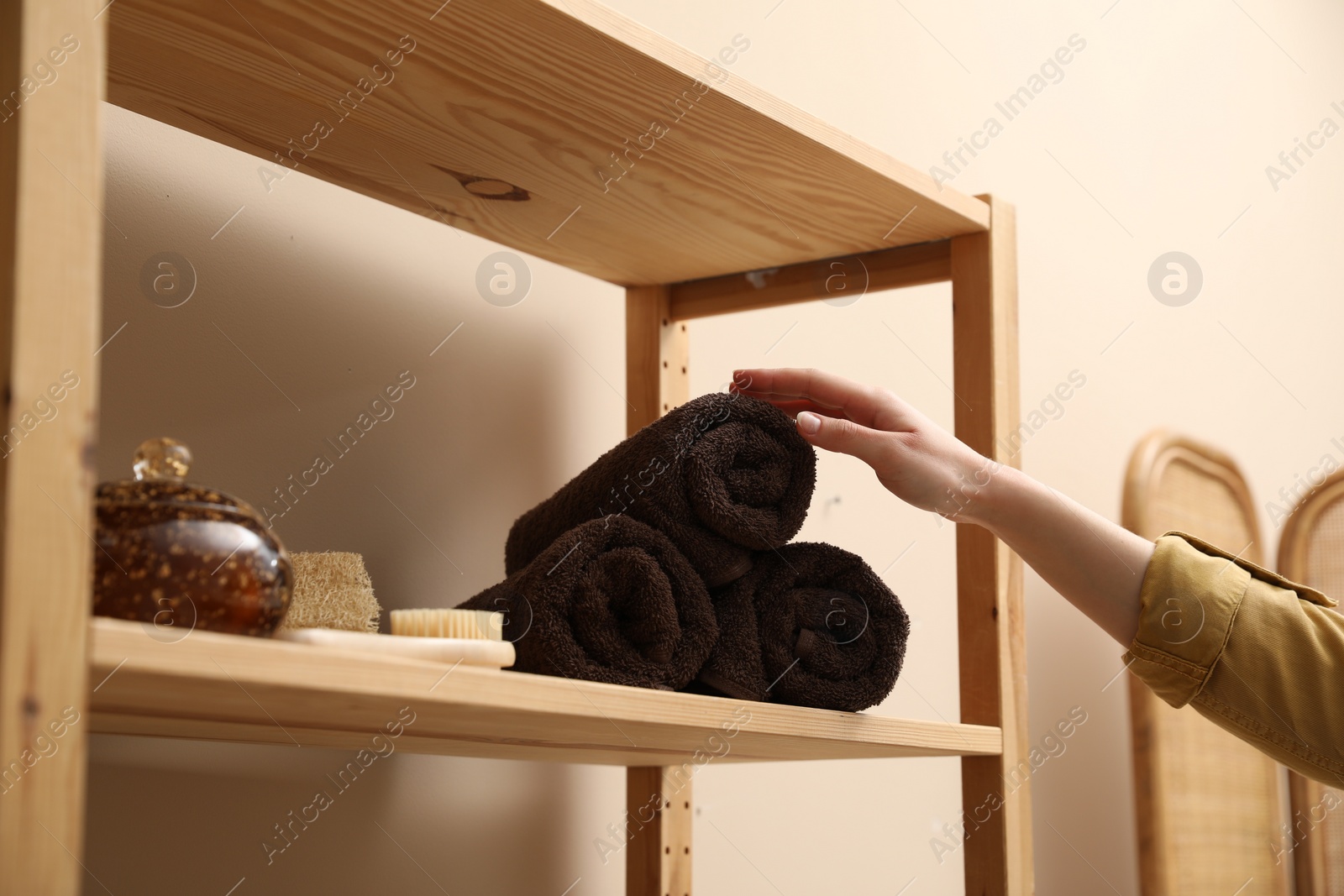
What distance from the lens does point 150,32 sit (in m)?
0.59

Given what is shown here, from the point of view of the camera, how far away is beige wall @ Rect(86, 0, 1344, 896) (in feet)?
2.50

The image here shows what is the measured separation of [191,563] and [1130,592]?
0.62 metres

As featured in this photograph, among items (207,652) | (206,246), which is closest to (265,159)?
(206,246)

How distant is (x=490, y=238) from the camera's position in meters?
0.91

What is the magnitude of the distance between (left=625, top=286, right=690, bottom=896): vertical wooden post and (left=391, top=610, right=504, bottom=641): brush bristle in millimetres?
460

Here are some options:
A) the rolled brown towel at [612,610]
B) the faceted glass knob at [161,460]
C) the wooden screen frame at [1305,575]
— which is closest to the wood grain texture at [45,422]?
the faceted glass knob at [161,460]

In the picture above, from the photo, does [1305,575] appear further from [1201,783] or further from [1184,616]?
[1184,616]

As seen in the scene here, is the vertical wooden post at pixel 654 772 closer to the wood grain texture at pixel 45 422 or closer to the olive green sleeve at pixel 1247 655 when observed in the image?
the olive green sleeve at pixel 1247 655

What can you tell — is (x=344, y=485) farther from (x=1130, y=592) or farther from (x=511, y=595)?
(x=1130, y=592)

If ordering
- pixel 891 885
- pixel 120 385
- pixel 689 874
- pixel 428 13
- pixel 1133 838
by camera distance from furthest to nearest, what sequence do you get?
pixel 1133 838 → pixel 891 885 → pixel 689 874 → pixel 120 385 → pixel 428 13

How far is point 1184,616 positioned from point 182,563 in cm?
64

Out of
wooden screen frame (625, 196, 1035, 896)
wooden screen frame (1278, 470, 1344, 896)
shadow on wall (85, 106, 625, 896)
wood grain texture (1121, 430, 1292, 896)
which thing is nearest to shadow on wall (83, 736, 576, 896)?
shadow on wall (85, 106, 625, 896)

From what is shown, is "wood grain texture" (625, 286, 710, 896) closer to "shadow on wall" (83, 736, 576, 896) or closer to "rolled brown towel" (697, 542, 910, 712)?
"shadow on wall" (83, 736, 576, 896)

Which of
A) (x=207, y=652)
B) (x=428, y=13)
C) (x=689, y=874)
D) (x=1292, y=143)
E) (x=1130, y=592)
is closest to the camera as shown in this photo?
(x=207, y=652)
